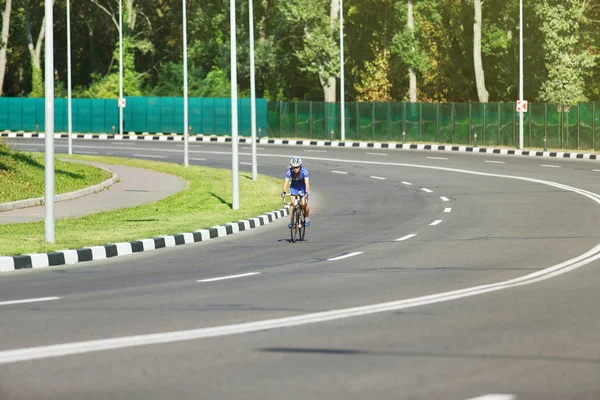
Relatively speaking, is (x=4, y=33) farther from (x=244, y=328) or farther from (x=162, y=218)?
(x=244, y=328)

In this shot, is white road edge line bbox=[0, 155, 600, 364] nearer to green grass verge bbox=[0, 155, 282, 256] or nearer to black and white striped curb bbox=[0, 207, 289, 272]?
black and white striped curb bbox=[0, 207, 289, 272]

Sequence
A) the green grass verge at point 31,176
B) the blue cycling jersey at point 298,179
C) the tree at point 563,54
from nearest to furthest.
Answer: the blue cycling jersey at point 298,179 < the green grass verge at point 31,176 < the tree at point 563,54

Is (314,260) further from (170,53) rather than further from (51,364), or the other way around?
(170,53)

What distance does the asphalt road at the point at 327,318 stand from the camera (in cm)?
796

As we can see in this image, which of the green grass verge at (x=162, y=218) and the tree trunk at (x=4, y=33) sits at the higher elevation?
the tree trunk at (x=4, y=33)

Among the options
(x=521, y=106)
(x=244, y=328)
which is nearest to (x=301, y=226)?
(x=244, y=328)

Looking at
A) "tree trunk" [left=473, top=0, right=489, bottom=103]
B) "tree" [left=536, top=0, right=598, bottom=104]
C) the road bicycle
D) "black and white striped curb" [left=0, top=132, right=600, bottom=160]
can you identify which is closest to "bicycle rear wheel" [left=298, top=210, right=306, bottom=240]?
the road bicycle

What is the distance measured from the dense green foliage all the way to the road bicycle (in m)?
49.4

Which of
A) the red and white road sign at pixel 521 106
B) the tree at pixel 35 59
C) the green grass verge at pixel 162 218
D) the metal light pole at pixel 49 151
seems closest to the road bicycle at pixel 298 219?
the green grass verge at pixel 162 218

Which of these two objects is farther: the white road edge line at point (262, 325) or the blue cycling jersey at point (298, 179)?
the blue cycling jersey at point (298, 179)

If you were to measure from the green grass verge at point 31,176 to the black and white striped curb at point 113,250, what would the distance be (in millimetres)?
6947

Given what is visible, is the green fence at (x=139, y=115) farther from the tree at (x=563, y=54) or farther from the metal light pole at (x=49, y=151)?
the metal light pole at (x=49, y=151)

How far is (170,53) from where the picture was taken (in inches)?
3580

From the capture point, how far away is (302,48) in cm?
8512
